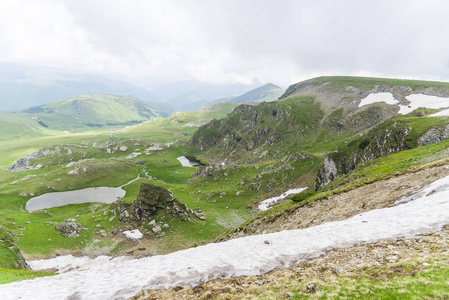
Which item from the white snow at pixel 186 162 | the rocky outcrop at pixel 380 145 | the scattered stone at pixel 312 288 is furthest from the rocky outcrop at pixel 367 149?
the white snow at pixel 186 162

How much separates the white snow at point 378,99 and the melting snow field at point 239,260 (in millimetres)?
149075

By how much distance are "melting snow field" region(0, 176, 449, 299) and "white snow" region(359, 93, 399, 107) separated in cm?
14908

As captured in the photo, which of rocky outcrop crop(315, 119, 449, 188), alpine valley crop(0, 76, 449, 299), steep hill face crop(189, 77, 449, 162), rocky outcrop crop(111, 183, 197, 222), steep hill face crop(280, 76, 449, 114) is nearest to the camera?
alpine valley crop(0, 76, 449, 299)

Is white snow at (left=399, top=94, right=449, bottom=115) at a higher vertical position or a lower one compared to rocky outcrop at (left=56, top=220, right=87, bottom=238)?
higher

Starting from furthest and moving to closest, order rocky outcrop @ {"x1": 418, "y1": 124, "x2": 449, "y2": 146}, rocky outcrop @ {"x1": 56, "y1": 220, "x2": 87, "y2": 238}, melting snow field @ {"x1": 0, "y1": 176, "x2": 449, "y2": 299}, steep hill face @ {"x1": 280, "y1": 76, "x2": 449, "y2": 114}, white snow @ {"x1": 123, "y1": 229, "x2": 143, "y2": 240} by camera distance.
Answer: steep hill face @ {"x1": 280, "y1": 76, "x2": 449, "y2": 114} → rocky outcrop @ {"x1": 56, "y1": 220, "x2": 87, "y2": 238} → white snow @ {"x1": 123, "y1": 229, "x2": 143, "y2": 240} → rocky outcrop @ {"x1": 418, "y1": 124, "x2": 449, "y2": 146} → melting snow field @ {"x1": 0, "y1": 176, "x2": 449, "y2": 299}

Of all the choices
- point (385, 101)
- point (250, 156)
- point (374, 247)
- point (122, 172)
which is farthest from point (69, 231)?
point (385, 101)

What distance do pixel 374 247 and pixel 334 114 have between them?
151 m

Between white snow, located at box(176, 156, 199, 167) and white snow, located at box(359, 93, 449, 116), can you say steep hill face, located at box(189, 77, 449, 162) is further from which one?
white snow, located at box(176, 156, 199, 167)

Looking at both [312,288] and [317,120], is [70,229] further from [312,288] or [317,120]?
[317,120]

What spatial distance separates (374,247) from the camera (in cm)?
1505

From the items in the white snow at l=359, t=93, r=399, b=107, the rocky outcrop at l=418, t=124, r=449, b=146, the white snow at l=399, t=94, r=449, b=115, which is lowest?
the rocky outcrop at l=418, t=124, r=449, b=146

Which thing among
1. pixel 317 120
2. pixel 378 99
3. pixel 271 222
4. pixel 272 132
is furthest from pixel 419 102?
pixel 271 222

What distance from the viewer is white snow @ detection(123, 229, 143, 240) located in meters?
50.9

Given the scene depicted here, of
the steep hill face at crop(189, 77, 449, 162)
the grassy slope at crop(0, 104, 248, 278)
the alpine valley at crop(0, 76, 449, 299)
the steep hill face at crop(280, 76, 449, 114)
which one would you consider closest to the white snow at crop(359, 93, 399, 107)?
the alpine valley at crop(0, 76, 449, 299)
